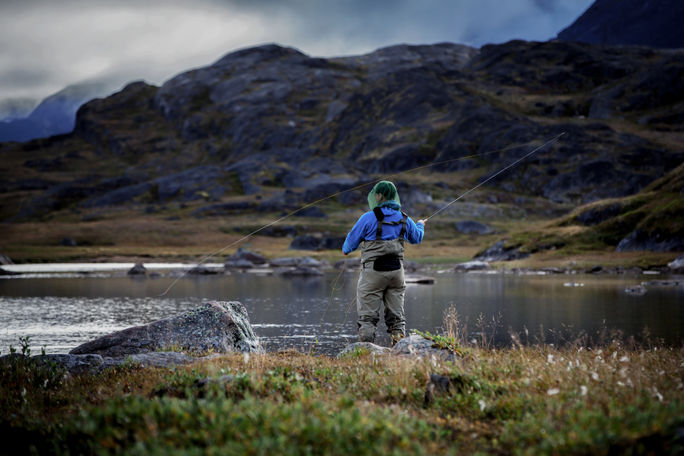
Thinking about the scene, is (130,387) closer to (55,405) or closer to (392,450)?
(55,405)

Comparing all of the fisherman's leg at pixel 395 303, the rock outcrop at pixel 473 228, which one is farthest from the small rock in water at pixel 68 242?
the fisherman's leg at pixel 395 303

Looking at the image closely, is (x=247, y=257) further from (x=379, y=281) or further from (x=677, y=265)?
(x=379, y=281)

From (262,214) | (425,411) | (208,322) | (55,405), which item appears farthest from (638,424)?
(262,214)

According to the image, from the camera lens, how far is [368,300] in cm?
1122

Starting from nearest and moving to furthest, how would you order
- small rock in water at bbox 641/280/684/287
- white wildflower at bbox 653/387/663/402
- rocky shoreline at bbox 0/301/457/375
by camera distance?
white wildflower at bbox 653/387/663/402
rocky shoreline at bbox 0/301/457/375
small rock in water at bbox 641/280/684/287

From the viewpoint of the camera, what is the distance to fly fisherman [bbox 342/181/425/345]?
35.9 feet

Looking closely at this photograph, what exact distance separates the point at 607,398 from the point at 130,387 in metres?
6.21

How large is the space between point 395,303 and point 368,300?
70 centimetres

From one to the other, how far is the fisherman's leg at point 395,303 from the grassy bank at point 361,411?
342 centimetres

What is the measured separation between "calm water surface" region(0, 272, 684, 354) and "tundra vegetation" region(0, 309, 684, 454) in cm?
597

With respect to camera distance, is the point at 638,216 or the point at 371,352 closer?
the point at 371,352

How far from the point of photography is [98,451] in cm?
448

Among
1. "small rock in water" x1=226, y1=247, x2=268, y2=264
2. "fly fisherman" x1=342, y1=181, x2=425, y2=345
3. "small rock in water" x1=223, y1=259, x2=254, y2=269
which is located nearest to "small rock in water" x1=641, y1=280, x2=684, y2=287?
"fly fisherman" x1=342, y1=181, x2=425, y2=345

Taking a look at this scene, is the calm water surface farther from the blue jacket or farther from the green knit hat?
the green knit hat
